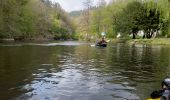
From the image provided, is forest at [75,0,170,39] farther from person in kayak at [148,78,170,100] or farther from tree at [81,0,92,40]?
person in kayak at [148,78,170,100]

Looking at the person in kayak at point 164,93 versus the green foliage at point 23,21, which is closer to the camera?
the person in kayak at point 164,93

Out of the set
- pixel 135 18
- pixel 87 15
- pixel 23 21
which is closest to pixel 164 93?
pixel 135 18

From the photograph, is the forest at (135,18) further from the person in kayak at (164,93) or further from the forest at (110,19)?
the person in kayak at (164,93)

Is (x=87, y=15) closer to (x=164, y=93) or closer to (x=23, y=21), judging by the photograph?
(x=23, y=21)

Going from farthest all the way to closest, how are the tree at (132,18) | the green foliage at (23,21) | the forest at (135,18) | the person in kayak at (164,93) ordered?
the tree at (132,18), the green foliage at (23,21), the forest at (135,18), the person in kayak at (164,93)

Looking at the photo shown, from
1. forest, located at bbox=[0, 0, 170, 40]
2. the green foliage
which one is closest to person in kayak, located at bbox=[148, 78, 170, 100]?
forest, located at bbox=[0, 0, 170, 40]

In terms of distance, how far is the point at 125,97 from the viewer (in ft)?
53.9

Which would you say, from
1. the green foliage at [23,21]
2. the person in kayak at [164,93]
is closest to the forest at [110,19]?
the green foliage at [23,21]

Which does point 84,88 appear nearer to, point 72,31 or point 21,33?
point 21,33

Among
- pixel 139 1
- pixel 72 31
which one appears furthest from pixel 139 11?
pixel 72 31

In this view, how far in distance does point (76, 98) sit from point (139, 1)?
89710mm

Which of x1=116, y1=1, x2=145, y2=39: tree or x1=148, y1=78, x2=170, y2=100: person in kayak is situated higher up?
x1=116, y1=1, x2=145, y2=39: tree

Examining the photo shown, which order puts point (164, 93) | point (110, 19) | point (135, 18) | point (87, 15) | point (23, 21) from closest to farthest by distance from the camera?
point (164, 93) → point (135, 18) → point (23, 21) → point (110, 19) → point (87, 15)

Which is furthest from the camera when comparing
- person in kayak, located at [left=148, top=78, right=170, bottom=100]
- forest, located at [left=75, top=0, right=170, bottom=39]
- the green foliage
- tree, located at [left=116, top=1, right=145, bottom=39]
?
tree, located at [left=116, top=1, right=145, bottom=39]
